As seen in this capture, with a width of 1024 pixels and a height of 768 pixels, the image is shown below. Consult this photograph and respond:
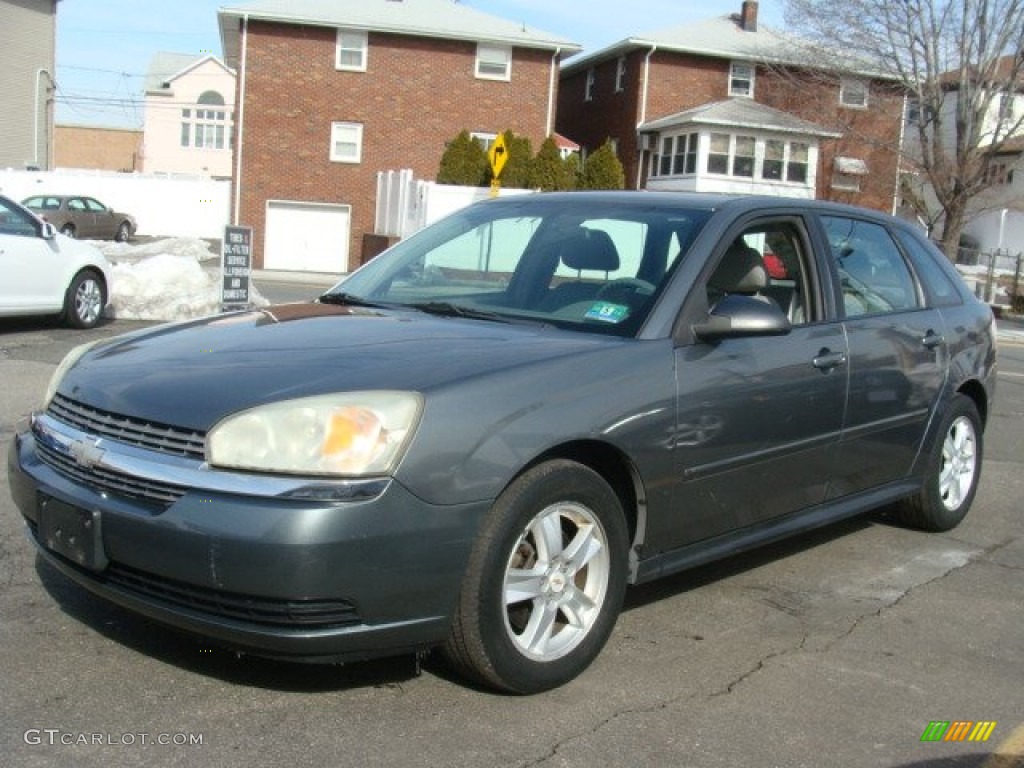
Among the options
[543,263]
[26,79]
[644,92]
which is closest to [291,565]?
[543,263]

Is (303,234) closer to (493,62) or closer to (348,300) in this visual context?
(493,62)

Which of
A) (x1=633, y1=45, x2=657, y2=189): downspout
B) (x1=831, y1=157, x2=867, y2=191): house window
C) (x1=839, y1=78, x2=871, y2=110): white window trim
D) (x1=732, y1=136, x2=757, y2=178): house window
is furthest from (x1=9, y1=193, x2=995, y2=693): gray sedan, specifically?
(x1=831, y1=157, x2=867, y2=191): house window

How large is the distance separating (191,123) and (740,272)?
232 feet

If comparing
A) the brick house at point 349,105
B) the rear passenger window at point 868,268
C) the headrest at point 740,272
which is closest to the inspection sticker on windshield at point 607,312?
the headrest at point 740,272

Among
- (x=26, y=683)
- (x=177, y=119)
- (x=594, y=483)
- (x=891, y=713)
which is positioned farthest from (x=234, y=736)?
(x=177, y=119)

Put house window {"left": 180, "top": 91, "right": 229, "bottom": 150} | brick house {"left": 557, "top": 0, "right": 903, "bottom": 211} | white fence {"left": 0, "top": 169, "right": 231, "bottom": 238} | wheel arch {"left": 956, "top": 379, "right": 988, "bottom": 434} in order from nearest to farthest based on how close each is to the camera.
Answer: wheel arch {"left": 956, "top": 379, "right": 988, "bottom": 434}
brick house {"left": 557, "top": 0, "right": 903, "bottom": 211}
white fence {"left": 0, "top": 169, "right": 231, "bottom": 238}
house window {"left": 180, "top": 91, "right": 229, "bottom": 150}

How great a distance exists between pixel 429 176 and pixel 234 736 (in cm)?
3498

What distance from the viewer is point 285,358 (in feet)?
12.3

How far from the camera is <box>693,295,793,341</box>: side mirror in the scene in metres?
4.29

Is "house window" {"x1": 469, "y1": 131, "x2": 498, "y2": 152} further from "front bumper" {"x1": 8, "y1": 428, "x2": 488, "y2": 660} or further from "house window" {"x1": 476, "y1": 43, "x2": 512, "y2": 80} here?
"front bumper" {"x1": 8, "y1": 428, "x2": 488, "y2": 660}

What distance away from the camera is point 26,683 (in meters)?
3.60

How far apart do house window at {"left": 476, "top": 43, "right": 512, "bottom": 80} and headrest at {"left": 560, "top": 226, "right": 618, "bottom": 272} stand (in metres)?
33.4

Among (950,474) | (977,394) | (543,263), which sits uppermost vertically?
(543,263)

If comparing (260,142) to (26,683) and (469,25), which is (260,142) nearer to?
(469,25)
